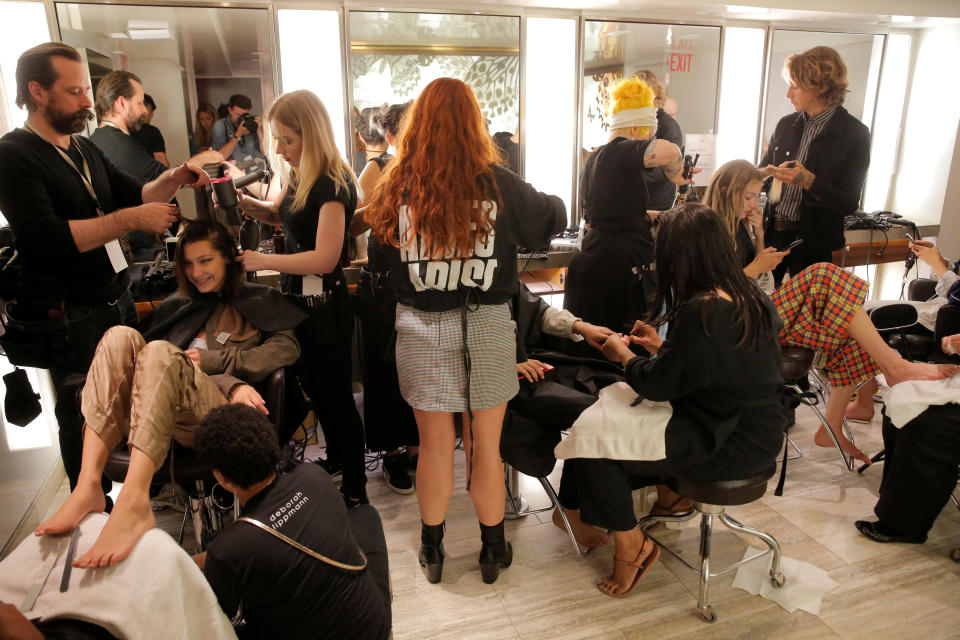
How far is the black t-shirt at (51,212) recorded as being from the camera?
1.95m

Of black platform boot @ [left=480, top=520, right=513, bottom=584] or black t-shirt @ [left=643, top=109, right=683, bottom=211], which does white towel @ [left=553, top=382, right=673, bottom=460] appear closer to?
black platform boot @ [left=480, top=520, right=513, bottom=584]

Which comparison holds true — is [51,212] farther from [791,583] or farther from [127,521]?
[791,583]

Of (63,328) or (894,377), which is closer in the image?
(63,328)

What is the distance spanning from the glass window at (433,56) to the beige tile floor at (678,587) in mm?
2185

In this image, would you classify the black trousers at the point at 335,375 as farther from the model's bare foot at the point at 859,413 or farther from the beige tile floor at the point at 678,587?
the model's bare foot at the point at 859,413

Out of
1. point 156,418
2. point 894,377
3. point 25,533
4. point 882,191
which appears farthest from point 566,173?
point 25,533

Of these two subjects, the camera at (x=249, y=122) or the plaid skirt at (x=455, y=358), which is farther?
the camera at (x=249, y=122)

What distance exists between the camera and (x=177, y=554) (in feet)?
3.98

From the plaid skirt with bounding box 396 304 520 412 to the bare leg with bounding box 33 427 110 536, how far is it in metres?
0.83

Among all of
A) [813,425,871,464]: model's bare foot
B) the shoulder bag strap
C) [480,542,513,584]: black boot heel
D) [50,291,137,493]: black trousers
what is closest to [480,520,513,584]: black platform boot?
[480,542,513,584]: black boot heel

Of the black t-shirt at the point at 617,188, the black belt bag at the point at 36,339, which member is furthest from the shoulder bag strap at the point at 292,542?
the black t-shirt at the point at 617,188

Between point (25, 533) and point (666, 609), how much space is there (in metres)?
2.27

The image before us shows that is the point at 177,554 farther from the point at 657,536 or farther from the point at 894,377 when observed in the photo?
the point at 894,377

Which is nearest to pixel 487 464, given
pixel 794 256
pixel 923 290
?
pixel 794 256
